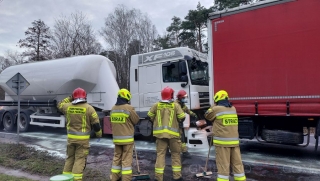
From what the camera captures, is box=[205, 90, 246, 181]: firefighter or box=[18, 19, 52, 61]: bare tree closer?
box=[205, 90, 246, 181]: firefighter

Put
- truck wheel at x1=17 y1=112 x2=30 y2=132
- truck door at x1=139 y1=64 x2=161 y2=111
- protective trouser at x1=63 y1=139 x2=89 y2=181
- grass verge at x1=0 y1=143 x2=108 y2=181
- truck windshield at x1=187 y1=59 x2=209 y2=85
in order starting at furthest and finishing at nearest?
truck wheel at x1=17 y1=112 x2=30 y2=132 → truck door at x1=139 y1=64 x2=161 y2=111 → truck windshield at x1=187 y1=59 x2=209 y2=85 → grass verge at x1=0 y1=143 x2=108 y2=181 → protective trouser at x1=63 y1=139 x2=89 y2=181

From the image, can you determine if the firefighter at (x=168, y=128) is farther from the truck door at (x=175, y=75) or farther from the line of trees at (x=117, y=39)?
the line of trees at (x=117, y=39)

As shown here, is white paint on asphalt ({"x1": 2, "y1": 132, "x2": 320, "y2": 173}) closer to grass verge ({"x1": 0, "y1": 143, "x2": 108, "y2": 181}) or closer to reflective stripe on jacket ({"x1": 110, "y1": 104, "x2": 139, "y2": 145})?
grass verge ({"x1": 0, "y1": 143, "x2": 108, "y2": 181})

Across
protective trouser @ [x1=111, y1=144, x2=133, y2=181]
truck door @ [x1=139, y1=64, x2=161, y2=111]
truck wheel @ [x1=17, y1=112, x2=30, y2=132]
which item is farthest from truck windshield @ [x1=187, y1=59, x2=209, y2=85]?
truck wheel @ [x1=17, y1=112, x2=30, y2=132]

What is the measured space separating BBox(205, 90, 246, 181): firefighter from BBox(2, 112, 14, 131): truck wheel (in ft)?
39.4

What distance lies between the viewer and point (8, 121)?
44.3ft

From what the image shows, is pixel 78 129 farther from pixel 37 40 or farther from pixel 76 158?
pixel 37 40

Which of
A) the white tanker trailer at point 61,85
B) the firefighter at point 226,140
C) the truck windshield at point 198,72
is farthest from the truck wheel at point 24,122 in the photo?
the firefighter at point 226,140

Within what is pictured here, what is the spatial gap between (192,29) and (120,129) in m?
23.7

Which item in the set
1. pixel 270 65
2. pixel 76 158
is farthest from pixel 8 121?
pixel 270 65

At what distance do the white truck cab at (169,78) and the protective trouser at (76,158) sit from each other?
3308mm

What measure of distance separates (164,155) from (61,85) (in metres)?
6.89

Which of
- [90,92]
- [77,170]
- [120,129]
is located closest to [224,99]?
[120,129]

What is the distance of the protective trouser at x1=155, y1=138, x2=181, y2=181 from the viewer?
4.88 metres
